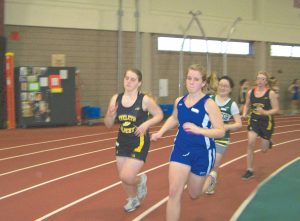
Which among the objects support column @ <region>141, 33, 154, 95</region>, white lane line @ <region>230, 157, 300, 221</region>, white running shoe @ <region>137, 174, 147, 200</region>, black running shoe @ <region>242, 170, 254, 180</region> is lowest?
white lane line @ <region>230, 157, 300, 221</region>

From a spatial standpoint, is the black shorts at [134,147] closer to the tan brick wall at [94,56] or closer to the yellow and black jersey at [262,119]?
the yellow and black jersey at [262,119]

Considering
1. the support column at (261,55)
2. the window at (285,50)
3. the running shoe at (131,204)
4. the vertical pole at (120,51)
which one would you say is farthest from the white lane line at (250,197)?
the window at (285,50)

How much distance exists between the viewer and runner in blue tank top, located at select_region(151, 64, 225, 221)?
13.2 ft

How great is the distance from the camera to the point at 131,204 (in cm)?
513

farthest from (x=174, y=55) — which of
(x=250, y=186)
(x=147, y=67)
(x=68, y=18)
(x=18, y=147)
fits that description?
(x=250, y=186)

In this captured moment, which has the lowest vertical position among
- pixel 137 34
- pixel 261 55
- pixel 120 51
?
pixel 120 51

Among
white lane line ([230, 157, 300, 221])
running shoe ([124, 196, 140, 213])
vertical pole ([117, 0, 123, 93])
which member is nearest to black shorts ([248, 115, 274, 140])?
white lane line ([230, 157, 300, 221])

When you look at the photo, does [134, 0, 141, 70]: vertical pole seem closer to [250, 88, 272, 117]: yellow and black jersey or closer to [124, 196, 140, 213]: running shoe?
[250, 88, 272, 117]: yellow and black jersey

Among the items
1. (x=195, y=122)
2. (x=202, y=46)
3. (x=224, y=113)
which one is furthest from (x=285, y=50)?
(x=195, y=122)

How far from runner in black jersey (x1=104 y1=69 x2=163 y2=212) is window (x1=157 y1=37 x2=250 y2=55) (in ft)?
39.9

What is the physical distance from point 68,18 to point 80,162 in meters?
8.41

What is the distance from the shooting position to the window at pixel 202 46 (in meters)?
17.8

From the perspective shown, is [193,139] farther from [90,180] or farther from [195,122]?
[90,180]

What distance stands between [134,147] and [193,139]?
3.18 feet
